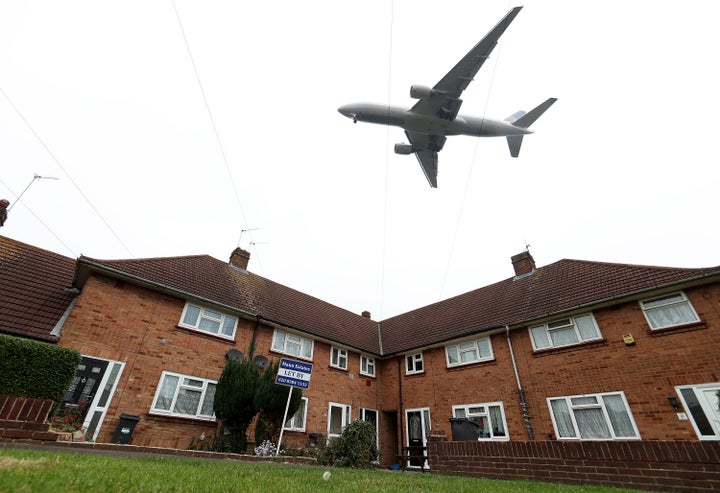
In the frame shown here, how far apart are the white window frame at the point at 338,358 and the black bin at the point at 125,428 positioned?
885 centimetres

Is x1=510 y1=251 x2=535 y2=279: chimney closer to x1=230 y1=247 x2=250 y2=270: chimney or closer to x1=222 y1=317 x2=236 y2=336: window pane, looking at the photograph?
x1=222 y1=317 x2=236 y2=336: window pane

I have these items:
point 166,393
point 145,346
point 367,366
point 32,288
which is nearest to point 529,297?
point 367,366

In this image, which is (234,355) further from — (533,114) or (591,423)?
(533,114)

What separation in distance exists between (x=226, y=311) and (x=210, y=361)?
218 cm

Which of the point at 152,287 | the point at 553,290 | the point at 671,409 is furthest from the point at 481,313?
the point at 152,287

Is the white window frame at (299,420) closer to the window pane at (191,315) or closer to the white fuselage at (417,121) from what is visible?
the window pane at (191,315)

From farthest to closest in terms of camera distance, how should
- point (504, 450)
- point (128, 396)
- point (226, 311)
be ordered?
point (226, 311), point (128, 396), point (504, 450)

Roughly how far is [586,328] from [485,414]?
5.45 m

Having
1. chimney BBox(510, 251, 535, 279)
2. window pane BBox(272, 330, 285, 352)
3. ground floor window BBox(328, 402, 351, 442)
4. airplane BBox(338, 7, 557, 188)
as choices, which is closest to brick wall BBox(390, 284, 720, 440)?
ground floor window BBox(328, 402, 351, 442)

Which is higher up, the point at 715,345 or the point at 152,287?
the point at 152,287

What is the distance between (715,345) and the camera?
9969 millimetres

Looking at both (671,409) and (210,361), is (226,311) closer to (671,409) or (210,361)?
(210,361)

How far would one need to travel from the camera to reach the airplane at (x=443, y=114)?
10.9 meters

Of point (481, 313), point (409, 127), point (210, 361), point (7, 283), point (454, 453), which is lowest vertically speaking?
point (454, 453)
